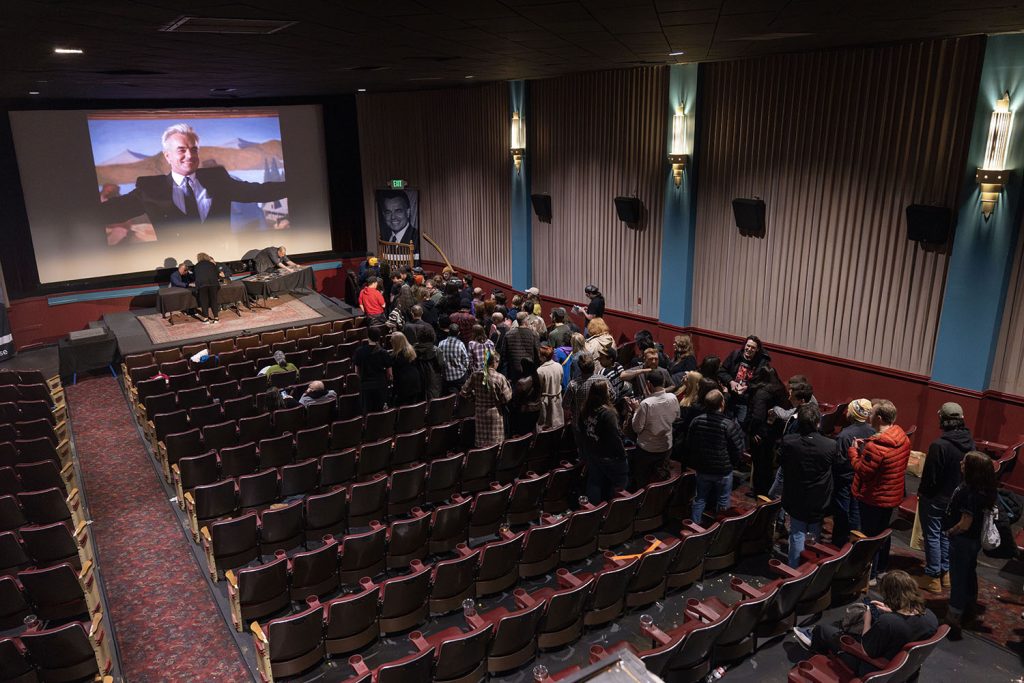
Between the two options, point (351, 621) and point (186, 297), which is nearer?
point (351, 621)

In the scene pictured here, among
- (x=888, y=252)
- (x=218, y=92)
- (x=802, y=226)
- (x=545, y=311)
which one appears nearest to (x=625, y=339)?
(x=545, y=311)

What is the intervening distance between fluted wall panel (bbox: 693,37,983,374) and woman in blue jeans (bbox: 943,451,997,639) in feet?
10.9

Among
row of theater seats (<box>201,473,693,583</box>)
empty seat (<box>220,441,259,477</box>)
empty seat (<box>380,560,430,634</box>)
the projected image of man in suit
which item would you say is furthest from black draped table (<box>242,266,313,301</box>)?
empty seat (<box>380,560,430,634</box>)

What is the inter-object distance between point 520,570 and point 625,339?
22.2 ft

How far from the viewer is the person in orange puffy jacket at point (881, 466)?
529cm

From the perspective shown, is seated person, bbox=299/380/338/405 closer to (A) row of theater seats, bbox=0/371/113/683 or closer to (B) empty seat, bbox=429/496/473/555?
(A) row of theater seats, bbox=0/371/113/683

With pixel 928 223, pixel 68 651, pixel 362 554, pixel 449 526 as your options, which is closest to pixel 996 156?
pixel 928 223

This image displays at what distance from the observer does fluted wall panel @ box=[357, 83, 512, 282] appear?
48.4 feet

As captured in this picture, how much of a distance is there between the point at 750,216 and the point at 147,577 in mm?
8237

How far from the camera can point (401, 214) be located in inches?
690

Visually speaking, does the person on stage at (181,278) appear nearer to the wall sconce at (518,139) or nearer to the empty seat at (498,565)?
the wall sconce at (518,139)

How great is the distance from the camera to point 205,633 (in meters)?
5.16

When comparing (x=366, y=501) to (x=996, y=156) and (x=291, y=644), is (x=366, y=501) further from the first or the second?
(x=996, y=156)

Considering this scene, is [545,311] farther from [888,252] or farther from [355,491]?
[355,491]
